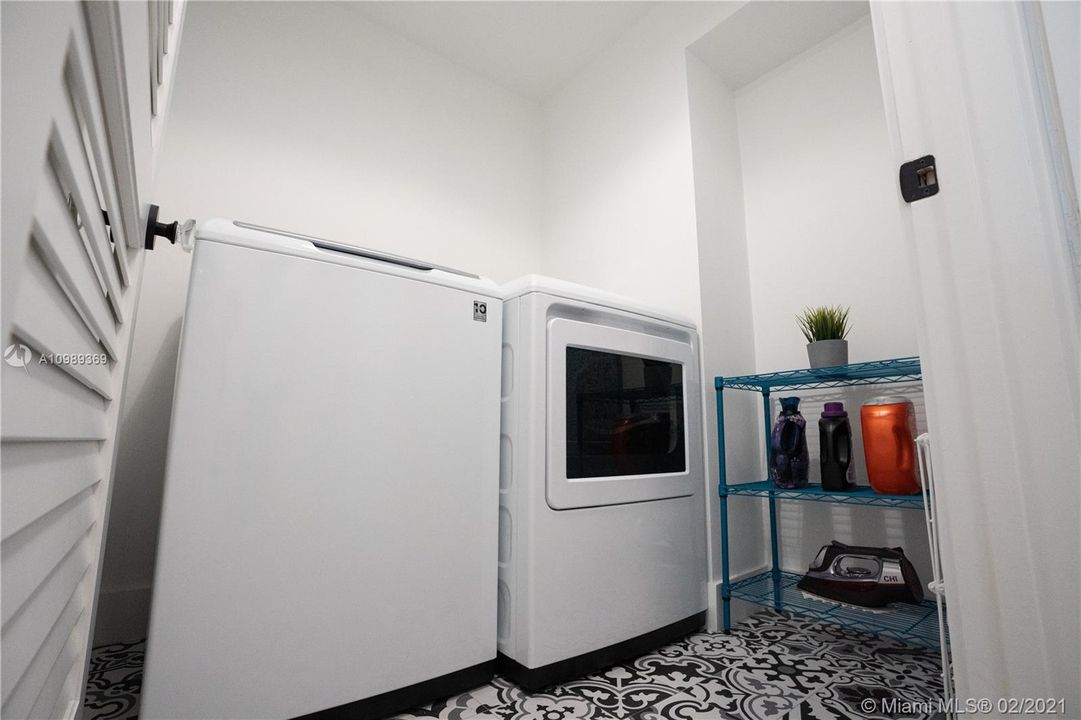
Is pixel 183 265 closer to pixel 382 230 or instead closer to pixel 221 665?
pixel 382 230

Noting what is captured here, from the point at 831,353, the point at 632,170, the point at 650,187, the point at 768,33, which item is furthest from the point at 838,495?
the point at 768,33

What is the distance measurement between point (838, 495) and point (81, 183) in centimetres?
158

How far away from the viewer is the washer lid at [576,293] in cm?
125

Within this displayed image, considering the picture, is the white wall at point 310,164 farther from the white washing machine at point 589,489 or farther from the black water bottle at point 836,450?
the black water bottle at point 836,450

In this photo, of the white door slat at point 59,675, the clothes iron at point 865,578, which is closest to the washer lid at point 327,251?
the white door slat at point 59,675

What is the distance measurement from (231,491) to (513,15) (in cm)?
202

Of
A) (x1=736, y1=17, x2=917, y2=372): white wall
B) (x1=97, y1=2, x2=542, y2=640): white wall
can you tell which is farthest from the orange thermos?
(x1=97, y1=2, x2=542, y2=640): white wall

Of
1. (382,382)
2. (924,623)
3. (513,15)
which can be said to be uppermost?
(513,15)

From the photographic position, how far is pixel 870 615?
129 centimetres

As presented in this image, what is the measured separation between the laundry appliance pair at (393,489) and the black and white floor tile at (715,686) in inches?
2.2

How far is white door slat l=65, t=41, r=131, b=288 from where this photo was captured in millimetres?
296

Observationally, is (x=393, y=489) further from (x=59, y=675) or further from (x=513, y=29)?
(x=513, y=29)

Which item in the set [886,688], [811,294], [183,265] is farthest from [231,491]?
[811,294]

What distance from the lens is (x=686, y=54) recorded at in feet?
6.10
